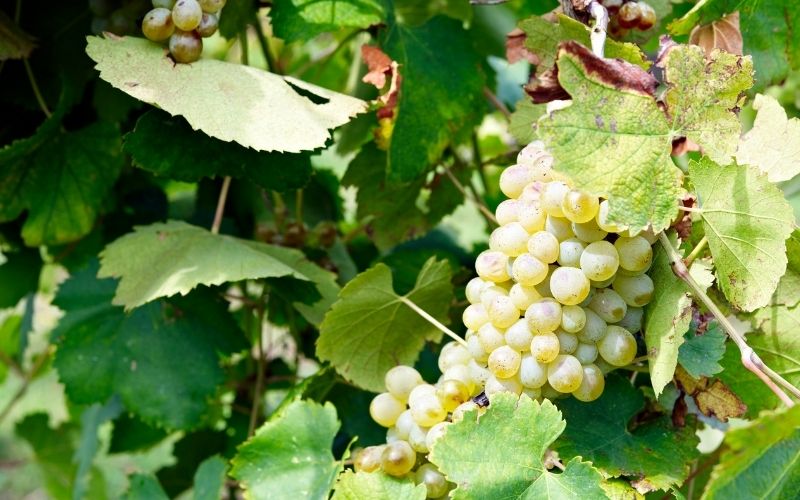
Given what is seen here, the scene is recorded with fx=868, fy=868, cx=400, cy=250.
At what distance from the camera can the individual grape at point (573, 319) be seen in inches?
26.3

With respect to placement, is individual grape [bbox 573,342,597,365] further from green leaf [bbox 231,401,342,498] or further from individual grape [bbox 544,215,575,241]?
green leaf [bbox 231,401,342,498]

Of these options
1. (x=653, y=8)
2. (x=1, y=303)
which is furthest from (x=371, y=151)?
(x=1, y=303)

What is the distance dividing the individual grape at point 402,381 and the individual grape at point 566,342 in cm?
16

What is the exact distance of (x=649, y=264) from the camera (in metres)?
0.67

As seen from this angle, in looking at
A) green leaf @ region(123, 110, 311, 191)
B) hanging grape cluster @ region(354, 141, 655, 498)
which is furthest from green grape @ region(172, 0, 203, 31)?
hanging grape cluster @ region(354, 141, 655, 498)

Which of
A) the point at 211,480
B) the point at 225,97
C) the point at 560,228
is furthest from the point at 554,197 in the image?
the point at 211,480

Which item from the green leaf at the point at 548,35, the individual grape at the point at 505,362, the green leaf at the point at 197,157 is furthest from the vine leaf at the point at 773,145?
the green leaf at the point at 197,157

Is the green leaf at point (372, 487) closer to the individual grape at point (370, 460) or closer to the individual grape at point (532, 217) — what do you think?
the individual grape at point (370, 460)

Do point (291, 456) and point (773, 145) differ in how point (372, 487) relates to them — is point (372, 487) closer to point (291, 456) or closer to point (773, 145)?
point (291, 456)

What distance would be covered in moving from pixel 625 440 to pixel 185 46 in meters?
0.54

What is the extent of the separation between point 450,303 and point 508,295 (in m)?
0.21

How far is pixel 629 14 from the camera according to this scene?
79 cm

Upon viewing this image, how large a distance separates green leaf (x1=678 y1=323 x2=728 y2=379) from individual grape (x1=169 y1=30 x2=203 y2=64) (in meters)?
0.52

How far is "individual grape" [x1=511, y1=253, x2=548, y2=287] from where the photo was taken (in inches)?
26.3
